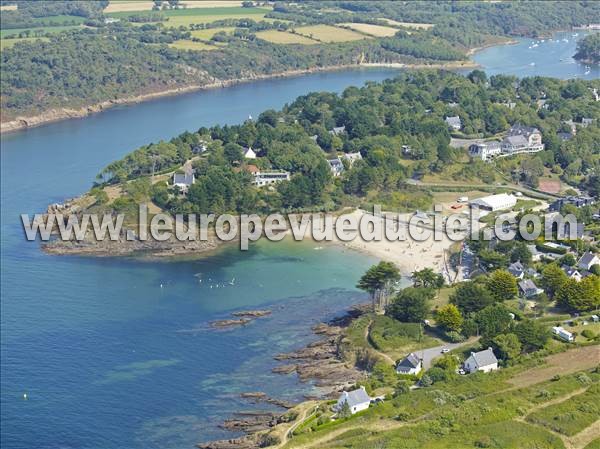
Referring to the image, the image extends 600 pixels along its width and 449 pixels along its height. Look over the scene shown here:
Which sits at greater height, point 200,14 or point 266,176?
point 200,14

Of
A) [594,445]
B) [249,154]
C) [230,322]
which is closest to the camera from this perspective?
[594,445]

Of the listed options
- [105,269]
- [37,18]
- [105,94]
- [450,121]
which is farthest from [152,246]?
[37,18]

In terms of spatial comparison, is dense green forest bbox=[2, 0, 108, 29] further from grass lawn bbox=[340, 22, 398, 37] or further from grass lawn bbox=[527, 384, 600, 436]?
grass lawn bbox=[527, 384, 600, 436]

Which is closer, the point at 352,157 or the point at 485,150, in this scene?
the point at 352,157

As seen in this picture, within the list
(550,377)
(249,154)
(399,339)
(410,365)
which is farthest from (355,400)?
(249,154)

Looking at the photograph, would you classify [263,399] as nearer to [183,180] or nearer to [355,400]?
[355,400]

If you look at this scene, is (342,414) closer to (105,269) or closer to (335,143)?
(105,269)
